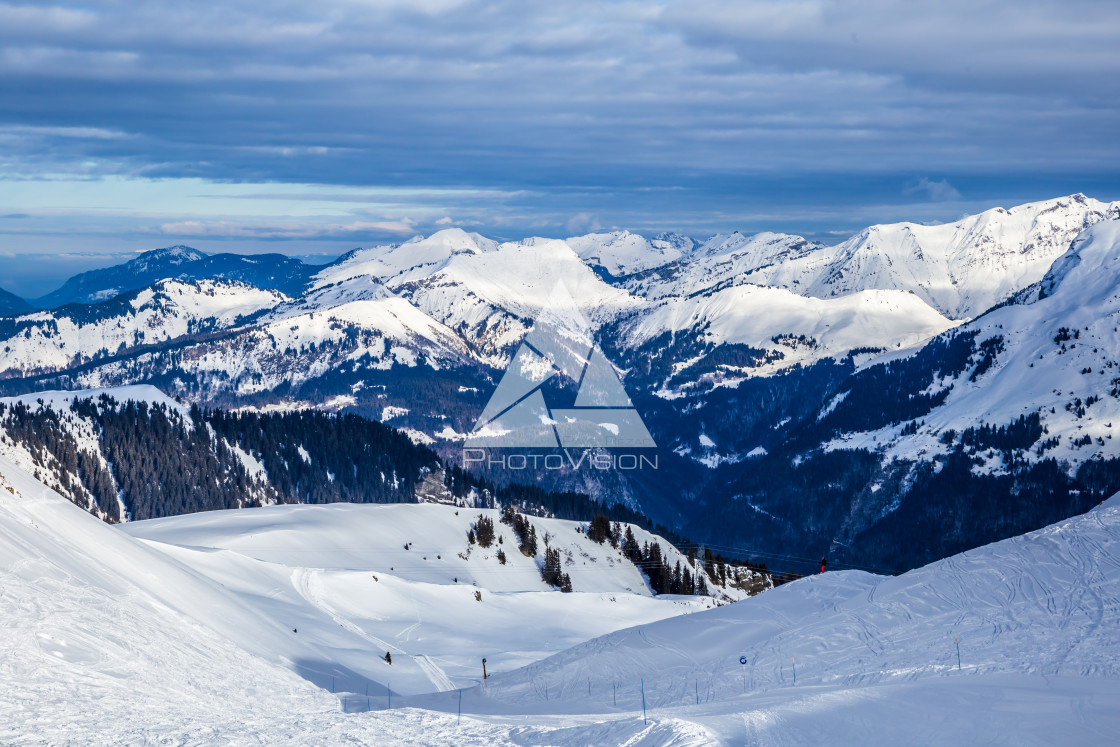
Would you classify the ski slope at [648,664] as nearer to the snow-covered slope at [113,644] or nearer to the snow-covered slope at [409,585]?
the snow-covered slope at [113,644]

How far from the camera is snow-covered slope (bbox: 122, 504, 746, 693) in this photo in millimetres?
61031

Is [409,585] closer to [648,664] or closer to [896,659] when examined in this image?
[648,664]

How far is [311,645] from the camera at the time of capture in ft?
177

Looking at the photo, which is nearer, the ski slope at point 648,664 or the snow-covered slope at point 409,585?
the ski slope at point 648,664

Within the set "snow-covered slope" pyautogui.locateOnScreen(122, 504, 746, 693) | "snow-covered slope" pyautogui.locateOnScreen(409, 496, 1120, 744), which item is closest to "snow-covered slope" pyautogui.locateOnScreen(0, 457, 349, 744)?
"snow-covered slope" pyautogui.locateOnScreen(122, 504, 746, 693)

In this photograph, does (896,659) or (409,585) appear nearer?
(896,659)

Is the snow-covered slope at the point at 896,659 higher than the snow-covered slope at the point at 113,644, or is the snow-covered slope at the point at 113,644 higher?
the snow-covered slope at the point at 113,644

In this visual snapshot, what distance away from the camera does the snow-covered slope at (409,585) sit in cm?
6103

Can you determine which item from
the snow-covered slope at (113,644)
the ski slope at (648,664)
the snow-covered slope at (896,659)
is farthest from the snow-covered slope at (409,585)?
the snow-covered slope at (896,659)

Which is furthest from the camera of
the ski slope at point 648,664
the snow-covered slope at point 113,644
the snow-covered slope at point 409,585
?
the snow-covered slope at point 409,585

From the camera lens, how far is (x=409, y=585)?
84.6 metres

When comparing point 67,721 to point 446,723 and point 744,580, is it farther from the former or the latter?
point 744,580

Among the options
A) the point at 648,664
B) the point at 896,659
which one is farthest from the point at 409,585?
the point at 896,659

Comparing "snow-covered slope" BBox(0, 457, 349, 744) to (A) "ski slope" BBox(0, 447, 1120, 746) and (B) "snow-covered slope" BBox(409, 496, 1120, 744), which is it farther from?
(B) "snow-covered slope" BBox(409, 496, 1120, 744)
